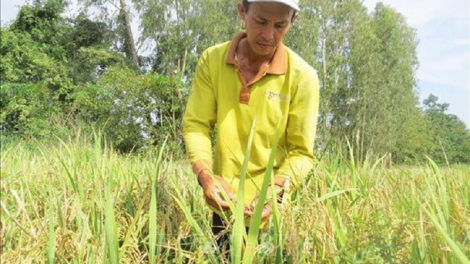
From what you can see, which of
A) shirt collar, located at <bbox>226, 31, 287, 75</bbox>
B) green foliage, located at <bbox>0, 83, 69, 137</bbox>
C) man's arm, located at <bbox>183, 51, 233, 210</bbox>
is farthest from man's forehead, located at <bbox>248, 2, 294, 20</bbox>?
green foliage, located at <bbox>0, 83, 69, 137</bbox>

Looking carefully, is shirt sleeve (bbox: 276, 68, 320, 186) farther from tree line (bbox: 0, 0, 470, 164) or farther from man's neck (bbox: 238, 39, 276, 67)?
tree line (bbox: 0, 0, 470, 164)

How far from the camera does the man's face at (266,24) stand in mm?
1175

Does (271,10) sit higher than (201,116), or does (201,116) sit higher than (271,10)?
(271,10)

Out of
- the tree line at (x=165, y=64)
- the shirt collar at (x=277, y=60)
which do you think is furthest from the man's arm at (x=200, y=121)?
the tree line at (x=165, y=64)

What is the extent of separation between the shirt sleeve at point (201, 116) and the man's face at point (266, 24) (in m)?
0.23

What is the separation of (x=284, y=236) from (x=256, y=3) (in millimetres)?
600

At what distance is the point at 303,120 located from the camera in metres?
1.33

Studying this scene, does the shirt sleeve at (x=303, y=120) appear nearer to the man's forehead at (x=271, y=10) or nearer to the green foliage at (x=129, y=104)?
the man's forehead at (x=271, y=10)

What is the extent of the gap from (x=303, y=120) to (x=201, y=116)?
0.32m

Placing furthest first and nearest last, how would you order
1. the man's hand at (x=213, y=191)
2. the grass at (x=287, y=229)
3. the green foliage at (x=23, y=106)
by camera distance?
the green foliage at (x=23, y=106) → the man's hand at (x=213, y=191) → the grass at (x=287, y=229)

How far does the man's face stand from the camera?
1.17m

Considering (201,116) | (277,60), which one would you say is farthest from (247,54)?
(201,116)

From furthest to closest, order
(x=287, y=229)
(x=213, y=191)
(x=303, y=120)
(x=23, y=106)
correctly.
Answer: (x=23, y=106) → (x=303, y=120) → (x=213, y=191) → (x=287, y=229)

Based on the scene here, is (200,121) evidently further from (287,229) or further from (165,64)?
(165,64)
